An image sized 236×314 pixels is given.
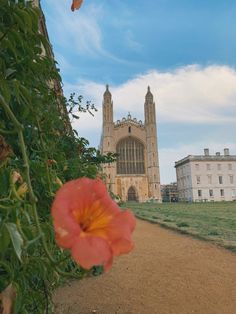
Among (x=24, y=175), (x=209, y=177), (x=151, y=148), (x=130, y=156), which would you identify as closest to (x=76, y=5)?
(x=24, y=175)

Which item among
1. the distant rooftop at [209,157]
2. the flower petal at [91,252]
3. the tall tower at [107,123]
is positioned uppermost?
the tall tower at [107,123]

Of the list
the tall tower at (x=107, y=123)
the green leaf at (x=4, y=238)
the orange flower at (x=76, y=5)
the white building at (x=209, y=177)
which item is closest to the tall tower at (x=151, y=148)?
the tall tower at (x=107, y=123)

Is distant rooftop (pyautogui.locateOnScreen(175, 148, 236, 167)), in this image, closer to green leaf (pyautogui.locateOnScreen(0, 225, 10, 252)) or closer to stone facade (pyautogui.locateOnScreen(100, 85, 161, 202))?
stone facade (pyautogui.locateOnScreen(100, 85, 161, 202))

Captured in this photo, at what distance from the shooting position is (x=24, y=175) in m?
0.67

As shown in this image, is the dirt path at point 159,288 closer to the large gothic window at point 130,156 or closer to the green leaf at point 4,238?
the green leaf at point 4,238

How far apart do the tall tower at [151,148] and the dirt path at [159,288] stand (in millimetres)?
45057

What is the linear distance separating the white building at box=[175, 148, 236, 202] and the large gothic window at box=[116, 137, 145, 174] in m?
8.93

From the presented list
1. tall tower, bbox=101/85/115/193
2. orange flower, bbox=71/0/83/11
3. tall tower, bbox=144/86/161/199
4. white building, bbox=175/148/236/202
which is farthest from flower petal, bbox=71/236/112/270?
white building, bbox=175/148/236/202

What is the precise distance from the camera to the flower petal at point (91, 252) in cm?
32

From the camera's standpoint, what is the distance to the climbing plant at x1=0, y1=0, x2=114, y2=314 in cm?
51

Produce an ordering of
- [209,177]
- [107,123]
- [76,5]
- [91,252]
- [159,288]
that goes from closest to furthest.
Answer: [91,252] < [76,5] < [159,288] < [107,123] < [209,177]

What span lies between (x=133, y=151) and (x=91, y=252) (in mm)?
53362

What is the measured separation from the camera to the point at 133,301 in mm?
3381

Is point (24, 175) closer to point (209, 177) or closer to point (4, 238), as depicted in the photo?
point (4, 238)
